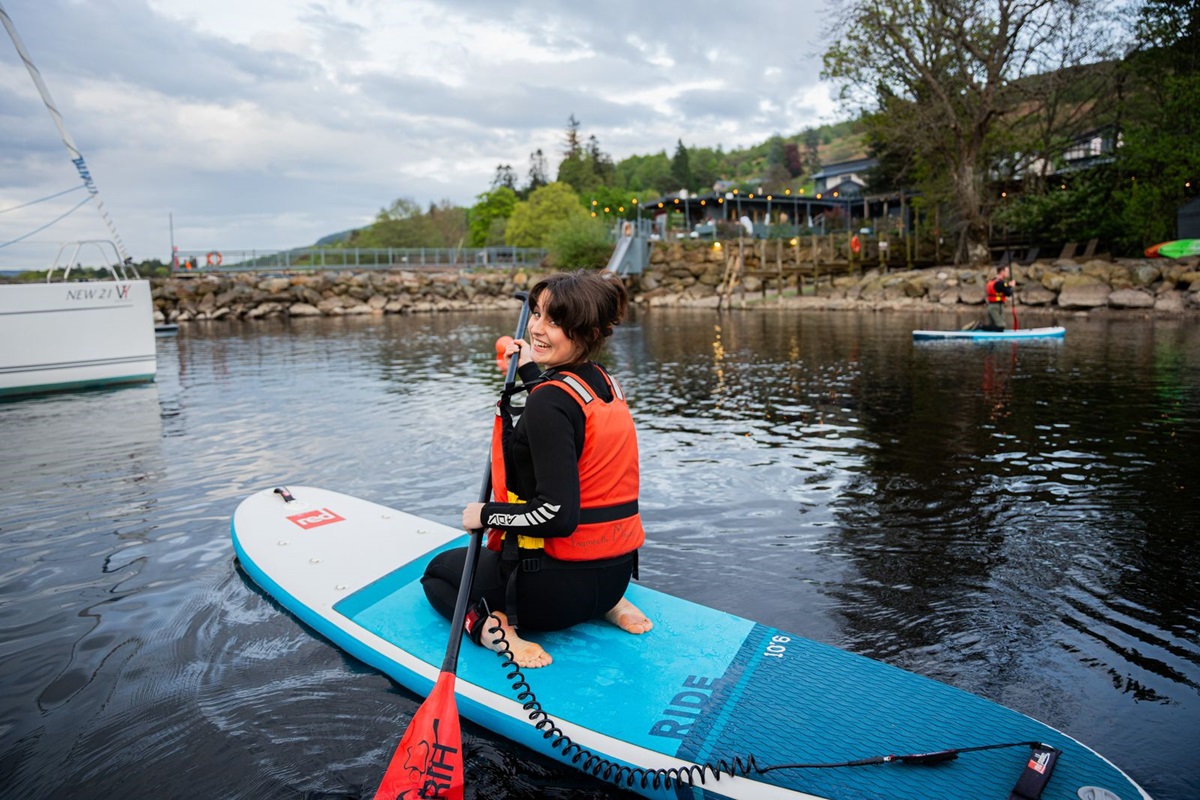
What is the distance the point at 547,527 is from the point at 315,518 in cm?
284

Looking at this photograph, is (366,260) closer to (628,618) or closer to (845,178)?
(845,178)

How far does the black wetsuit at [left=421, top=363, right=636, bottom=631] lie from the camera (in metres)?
2.90

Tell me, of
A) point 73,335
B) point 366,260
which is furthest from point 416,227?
point 73,335

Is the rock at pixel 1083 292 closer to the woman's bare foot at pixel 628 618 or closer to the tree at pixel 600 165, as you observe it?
the woman's bare foot at pixel 628 618

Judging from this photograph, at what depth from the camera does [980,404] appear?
10.2m

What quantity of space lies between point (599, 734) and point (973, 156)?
33461mm

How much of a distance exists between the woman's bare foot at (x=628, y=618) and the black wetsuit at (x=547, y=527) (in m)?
0.05

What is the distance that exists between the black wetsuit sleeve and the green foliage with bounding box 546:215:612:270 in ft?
149

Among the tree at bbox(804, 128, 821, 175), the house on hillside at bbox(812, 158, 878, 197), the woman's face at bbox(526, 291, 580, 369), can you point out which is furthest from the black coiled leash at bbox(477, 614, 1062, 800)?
the tree at bbox(804, 128, 821, 175)

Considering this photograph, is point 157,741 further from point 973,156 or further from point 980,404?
point 973,156

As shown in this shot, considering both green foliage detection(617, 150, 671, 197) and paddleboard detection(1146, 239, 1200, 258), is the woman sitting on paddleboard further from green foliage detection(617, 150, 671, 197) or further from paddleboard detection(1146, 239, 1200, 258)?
green foliage detection(617, 150, 671, 197)

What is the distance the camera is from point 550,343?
306 centimetres

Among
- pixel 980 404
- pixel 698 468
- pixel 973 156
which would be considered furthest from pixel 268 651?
pixel 973 156

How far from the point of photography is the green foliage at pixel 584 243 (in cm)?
4834
